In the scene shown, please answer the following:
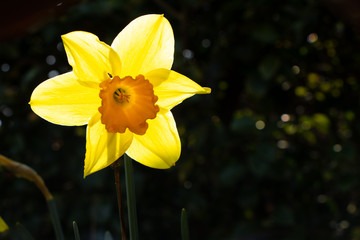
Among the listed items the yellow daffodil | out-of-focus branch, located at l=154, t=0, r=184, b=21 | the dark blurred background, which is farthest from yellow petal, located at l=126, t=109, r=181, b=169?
out-of-focus branch, located at l=154, t=0, r=184, b=21

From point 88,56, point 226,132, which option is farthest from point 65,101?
point 226,132

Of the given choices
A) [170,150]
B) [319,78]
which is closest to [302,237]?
[319,78]

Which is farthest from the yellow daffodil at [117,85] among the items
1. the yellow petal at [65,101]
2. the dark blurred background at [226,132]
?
the dark blurred background at [226,132]

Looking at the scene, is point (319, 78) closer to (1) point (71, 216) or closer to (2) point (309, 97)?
(2) point (309, 97)

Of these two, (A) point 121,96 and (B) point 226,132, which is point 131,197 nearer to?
(A) point 121,96

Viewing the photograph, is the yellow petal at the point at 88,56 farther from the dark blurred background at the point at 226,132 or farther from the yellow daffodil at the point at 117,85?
the dark blurred background at the point at 226,132

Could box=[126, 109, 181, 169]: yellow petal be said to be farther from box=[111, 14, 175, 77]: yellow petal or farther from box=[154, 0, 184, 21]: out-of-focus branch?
box=[154, 0, 184, 21]: out-of-focus branch
